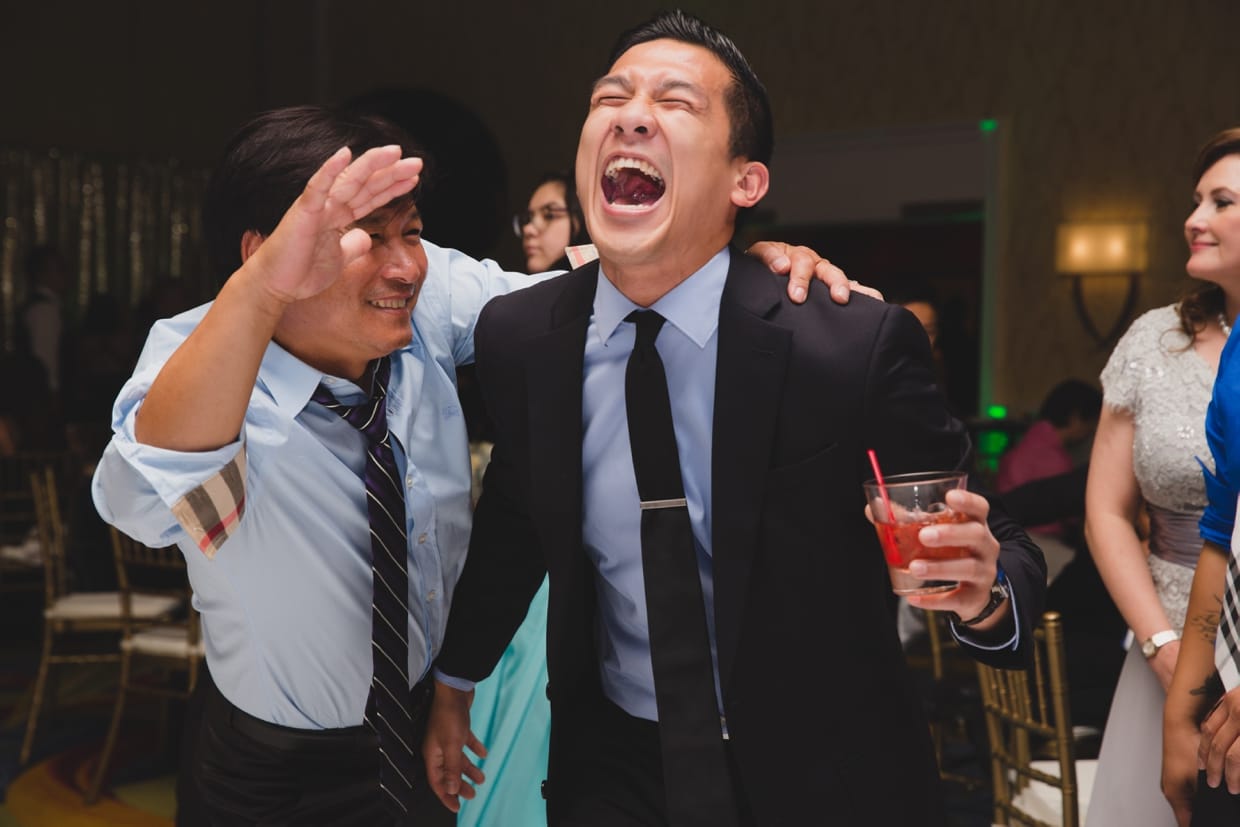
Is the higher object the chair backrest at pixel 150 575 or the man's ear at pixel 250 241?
the man's ear at pixel 250 241

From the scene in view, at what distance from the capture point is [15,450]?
6172mm

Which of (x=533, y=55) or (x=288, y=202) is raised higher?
(x=533, y=55)

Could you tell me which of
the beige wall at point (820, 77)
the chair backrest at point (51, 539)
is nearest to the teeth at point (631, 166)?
the chair backrest at point (51, 539)

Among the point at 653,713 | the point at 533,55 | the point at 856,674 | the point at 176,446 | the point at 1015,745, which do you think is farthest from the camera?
the point at 533,55

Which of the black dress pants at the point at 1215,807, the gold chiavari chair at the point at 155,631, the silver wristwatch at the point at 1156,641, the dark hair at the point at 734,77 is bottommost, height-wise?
the gold chiavari chair at the point at 155,631

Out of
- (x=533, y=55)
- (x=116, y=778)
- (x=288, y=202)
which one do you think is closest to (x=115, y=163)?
(x=533, y=55)

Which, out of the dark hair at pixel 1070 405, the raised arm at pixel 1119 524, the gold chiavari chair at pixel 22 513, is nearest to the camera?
the raised arm at pixel 1119 524

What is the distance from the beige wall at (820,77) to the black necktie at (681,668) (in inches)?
221

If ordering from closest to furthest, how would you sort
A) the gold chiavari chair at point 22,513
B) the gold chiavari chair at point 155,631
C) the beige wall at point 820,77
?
the gold chiavari chair at point 155,631 → the gold chiavari chair at point 22,513 → the beige wall at point 820,77

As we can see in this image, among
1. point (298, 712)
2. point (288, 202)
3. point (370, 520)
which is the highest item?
point (288, 202)

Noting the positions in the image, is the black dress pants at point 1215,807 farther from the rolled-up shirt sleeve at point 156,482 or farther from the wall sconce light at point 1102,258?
the wall sconce light at point 1102,258

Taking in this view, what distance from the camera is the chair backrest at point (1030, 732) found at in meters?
2.26

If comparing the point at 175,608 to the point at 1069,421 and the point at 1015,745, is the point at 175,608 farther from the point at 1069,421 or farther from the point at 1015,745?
the point at 1069,421

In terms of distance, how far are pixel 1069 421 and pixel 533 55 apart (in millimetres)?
5061
